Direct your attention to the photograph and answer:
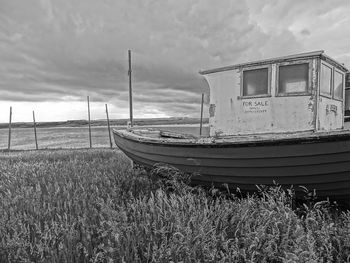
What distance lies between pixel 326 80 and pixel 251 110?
1425mm

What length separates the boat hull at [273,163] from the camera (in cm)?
402

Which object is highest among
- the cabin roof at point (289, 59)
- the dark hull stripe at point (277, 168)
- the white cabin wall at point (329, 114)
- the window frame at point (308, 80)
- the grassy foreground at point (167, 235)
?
the cabin roof at point (289, 59)

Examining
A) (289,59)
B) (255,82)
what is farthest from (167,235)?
(289,59)

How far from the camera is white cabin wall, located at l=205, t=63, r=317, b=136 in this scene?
5.20 m

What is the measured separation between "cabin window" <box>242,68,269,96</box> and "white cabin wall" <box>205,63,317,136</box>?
11 cm

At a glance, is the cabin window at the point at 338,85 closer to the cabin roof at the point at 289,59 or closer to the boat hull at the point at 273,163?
the cabin roof at the point at 289,59

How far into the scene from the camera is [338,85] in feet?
19.9

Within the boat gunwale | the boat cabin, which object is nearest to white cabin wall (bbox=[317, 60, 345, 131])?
the boat cabin

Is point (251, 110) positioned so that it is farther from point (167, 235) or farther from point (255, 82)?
point (167, 235)

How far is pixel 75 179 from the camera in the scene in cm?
648

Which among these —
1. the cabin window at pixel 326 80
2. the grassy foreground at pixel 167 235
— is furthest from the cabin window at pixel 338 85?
the grassy foreground at pixel 167 235

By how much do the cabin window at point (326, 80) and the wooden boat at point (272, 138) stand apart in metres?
0.04

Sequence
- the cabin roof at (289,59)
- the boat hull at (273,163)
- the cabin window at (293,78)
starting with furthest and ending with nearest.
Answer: the cabin window at (293,78), the cabin roof at (289,59), the boat hull at (273,163)

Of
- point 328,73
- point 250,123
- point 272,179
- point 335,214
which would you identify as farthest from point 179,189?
point 328,73
